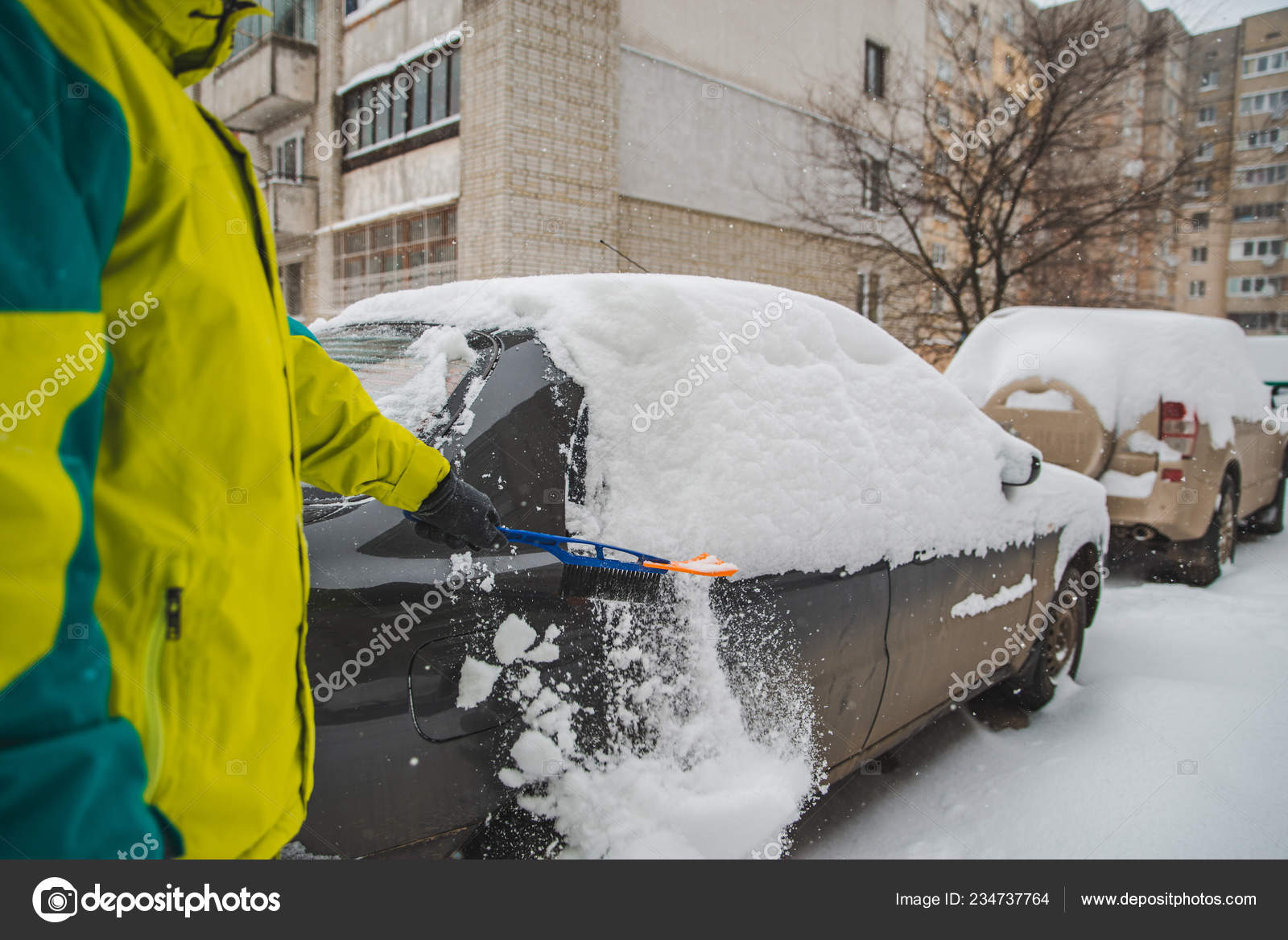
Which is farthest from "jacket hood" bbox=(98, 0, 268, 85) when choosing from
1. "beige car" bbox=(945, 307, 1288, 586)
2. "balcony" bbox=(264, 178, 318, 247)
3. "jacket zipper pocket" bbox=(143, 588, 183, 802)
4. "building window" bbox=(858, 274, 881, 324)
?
"balcony" bbox=(264, 178, 318, 247)

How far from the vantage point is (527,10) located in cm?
1209

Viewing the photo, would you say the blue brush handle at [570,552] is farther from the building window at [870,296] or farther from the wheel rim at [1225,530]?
the building window at [870,296]

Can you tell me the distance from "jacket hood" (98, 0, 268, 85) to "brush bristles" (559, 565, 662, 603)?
3.74 feet

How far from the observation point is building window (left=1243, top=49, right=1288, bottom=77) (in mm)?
46781

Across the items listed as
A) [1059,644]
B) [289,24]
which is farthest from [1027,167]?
[289,24]

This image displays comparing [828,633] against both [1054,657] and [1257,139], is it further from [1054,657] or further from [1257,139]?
[1257,139]

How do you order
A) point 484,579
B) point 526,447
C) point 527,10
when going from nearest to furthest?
point 484,579 < point 526,447 < point 527,10

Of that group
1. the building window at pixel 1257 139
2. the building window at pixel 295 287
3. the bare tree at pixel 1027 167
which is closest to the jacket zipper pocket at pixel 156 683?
the bare tree at pixel 1027 167

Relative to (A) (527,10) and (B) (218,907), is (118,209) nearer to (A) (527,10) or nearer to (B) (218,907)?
(B) (218,907)

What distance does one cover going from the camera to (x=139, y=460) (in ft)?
2.97

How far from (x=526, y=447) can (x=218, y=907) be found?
1056 mm

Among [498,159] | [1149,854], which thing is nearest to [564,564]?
[1149,854]

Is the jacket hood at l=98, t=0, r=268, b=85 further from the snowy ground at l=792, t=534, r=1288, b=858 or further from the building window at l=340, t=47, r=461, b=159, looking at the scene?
the building window at l=340, t=47, r=461, b=159

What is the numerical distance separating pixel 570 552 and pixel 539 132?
1194 cm
